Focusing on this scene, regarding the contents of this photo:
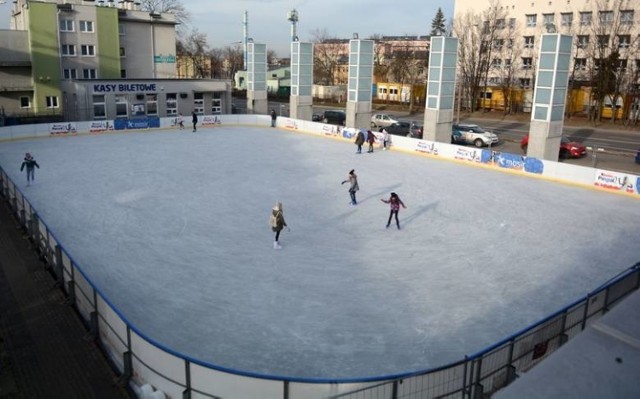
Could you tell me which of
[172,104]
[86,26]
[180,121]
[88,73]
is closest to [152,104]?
[172,104]

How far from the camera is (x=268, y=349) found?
30.4 ft

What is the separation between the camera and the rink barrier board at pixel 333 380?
6.52m

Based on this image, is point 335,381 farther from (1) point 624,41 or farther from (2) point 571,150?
(1) point 624,41

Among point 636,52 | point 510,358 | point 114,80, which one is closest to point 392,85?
point 636,52

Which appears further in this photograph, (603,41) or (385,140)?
(603,41)

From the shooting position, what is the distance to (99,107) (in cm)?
4062

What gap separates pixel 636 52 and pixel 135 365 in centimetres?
5441

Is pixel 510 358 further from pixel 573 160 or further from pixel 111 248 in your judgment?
pixel 573 160

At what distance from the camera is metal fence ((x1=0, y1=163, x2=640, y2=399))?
A: 6527 millimetres

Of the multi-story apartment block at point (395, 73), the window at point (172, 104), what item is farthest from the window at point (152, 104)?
the multi-story apartment block at point (395, 73)

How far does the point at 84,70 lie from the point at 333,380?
145 feet

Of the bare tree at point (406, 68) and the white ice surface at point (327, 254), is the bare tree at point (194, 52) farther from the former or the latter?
the white ice surface at point (327, 254)

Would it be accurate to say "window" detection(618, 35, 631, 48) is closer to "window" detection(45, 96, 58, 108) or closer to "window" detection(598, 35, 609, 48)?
"window" detection(598, 35, 609, 48)

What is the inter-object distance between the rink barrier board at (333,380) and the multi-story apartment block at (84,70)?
3414cm
